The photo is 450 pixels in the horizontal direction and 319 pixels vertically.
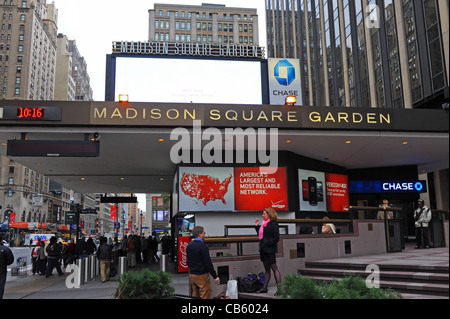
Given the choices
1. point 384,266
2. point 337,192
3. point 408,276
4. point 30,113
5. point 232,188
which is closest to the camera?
point 408,276

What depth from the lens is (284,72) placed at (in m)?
21.4

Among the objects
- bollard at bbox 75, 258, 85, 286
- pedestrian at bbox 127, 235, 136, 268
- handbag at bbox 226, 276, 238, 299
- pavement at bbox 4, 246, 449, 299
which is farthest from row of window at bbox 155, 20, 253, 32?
handbag at bbox 226, 276, 238, 299

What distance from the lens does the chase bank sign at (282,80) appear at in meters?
20.8

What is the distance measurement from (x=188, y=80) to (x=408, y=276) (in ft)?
46.4

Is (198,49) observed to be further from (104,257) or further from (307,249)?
(307,249)

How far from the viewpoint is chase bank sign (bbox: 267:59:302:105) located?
2083 centimetres

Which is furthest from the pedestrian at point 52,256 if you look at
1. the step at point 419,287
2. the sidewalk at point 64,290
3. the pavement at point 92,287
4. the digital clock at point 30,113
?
the step at point 419,287

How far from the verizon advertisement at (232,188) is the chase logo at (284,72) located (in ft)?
17.6

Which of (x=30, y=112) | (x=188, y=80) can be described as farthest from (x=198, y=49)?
(x=30, y=112)

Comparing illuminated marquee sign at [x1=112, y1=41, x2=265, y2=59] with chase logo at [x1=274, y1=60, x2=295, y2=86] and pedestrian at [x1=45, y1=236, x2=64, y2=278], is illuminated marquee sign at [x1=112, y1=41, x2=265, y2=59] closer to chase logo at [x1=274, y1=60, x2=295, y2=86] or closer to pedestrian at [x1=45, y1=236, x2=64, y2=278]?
chase logo at [x1=274, y1=60, x2=295, y2=86]

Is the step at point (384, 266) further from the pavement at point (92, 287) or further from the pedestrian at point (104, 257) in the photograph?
the pedestrian at point (104, 257)

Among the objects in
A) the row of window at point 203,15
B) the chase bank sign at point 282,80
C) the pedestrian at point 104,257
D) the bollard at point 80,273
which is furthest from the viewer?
the row of window at point 203,15

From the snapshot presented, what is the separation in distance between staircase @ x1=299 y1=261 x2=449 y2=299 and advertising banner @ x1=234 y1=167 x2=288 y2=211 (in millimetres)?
6807

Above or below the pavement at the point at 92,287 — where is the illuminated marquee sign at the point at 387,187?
above
